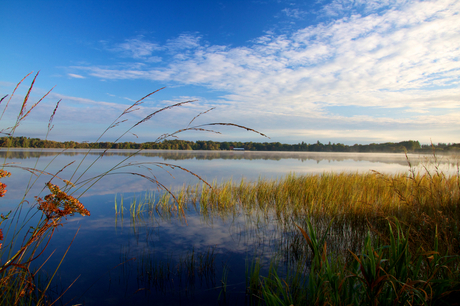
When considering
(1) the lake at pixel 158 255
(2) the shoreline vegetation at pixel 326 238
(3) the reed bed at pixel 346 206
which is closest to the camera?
(2) the shoreline vegetation at pixel 326 238

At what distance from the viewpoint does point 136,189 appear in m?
9.10

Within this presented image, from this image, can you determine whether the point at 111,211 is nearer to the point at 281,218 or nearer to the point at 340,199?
the point at 281,218

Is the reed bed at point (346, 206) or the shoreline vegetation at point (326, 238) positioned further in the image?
the reed bed at point (346, 206)

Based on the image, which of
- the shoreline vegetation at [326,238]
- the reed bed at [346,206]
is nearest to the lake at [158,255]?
the shoreline vegetation at [326,238]

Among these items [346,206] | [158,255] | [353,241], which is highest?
[346,206]

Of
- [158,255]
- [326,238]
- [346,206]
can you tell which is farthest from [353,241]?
[158,255]

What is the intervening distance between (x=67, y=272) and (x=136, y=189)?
20.2ft

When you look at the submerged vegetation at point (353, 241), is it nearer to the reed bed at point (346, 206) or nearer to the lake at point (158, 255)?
the reed bed at point (346, 206)

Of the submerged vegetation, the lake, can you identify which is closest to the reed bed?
the submerged vegetation

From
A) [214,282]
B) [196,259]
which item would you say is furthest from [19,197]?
[214,282]

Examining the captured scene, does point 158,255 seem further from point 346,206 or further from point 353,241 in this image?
point 346,206

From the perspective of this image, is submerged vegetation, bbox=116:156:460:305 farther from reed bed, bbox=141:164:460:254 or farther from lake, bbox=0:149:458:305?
lake, bbox=0:149:458:305

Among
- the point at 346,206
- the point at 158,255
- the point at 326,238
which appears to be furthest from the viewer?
the point at 346,206

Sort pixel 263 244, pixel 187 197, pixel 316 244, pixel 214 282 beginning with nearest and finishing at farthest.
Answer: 1. pixel 316 244
2. pixel 214 282
3. pixel 263 244
4. pixel 187 197
